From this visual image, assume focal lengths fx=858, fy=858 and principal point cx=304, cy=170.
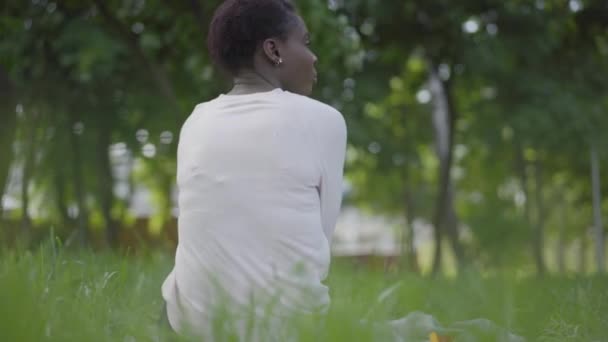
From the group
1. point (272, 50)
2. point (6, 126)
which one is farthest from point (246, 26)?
point (6, 126)

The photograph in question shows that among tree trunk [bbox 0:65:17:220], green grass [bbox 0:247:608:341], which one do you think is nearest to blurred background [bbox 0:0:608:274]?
tree trunk [bbox 0:65:17:220]

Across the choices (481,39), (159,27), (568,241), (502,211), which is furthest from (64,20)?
(568,241)

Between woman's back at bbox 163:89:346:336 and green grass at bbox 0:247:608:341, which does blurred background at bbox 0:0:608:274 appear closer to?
green grass at bbox 0:247:608:341

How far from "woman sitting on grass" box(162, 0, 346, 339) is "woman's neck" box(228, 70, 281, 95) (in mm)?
53

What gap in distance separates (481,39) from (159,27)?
17.6 ft

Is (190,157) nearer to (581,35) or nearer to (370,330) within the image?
(370,330)

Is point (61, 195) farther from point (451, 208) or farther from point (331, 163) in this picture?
point (331, 163)

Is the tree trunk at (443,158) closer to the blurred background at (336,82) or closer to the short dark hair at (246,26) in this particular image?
the blurred background at (336,82)

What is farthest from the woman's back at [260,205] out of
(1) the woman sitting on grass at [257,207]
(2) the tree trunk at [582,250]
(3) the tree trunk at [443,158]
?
(2) the tree trunk at [582,250]

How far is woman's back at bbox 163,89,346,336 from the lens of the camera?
8.19 feet

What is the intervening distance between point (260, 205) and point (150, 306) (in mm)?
1357

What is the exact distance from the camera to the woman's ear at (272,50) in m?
2.72

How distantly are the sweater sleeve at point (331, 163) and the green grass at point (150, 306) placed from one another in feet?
0.96

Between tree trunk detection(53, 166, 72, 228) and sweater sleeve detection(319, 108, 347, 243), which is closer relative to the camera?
sweater sleeve detection(319, 108, 347, 243)
